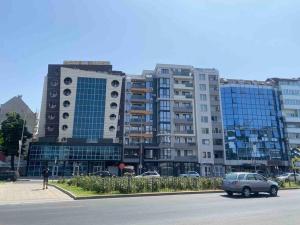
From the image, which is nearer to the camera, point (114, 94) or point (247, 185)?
point (247, 185)

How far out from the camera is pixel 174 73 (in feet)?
265

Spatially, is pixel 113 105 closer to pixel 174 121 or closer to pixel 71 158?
pixel 174 121

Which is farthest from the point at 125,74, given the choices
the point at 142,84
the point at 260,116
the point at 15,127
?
the point at 260,116

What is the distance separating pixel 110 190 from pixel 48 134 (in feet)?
173

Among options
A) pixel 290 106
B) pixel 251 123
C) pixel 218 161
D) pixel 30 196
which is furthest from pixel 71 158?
pixel 290 106

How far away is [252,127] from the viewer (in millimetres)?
78625

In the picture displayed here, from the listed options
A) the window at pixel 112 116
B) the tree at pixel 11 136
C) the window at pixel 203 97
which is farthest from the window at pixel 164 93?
the tree at pixel 11 136

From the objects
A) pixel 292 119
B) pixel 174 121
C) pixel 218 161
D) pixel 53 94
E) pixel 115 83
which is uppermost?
pixel 115 83

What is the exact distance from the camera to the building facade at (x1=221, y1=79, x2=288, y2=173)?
75.4 m

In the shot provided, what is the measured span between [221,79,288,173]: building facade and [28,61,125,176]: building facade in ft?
92.6

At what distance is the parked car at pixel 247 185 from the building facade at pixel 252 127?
54.2 metres

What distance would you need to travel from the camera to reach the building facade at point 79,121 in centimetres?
6606

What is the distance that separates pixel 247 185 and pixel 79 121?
5532 cm

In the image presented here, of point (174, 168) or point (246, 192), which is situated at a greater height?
point (174, 168)
